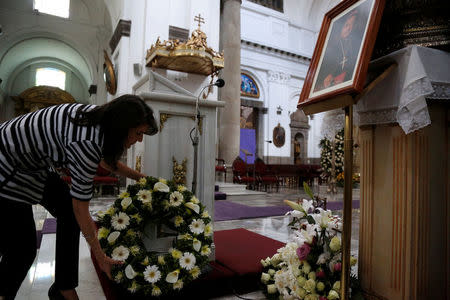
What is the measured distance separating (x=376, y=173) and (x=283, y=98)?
55.0 ft

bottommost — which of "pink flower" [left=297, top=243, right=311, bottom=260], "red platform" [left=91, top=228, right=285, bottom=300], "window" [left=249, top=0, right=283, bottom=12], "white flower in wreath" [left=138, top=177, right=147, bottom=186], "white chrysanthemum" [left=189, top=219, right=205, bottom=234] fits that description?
"red platform" [left=91, top=228, right=285, bottom=300]

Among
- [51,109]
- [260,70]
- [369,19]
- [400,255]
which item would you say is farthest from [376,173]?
[260,70]

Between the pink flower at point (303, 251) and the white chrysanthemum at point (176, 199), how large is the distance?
32.0 inches

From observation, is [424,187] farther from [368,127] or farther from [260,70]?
[260,70]

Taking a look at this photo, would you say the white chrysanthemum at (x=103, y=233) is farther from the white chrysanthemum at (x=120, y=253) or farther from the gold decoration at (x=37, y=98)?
the gold decoration at (x=37, y=98)

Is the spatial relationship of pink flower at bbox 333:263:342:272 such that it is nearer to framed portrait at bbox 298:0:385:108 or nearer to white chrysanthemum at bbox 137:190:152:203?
framed portrait at bbox 298:0:385:108

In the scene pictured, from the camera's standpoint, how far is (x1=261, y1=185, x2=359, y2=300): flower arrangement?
1.90 meters

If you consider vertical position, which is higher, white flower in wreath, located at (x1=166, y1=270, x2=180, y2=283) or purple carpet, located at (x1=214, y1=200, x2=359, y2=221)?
white flower in wreath, located at (x1=166, y1=270, x2=180, y2=283)

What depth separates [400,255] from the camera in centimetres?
172

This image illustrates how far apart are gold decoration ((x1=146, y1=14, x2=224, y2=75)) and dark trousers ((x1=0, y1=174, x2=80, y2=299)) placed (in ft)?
18.7

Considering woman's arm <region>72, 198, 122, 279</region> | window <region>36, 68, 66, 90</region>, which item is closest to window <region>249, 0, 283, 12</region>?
window <region>36, 68, 66, 90</region>

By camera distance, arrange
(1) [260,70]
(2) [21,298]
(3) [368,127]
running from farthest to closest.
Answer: (1) [260,70], (2) [21,298], (3) [368,127]

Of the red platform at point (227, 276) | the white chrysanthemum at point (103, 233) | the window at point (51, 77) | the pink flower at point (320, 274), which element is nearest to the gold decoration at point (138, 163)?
the white chrysanthemum at point (103, 233)

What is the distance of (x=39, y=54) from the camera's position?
1495 cm
